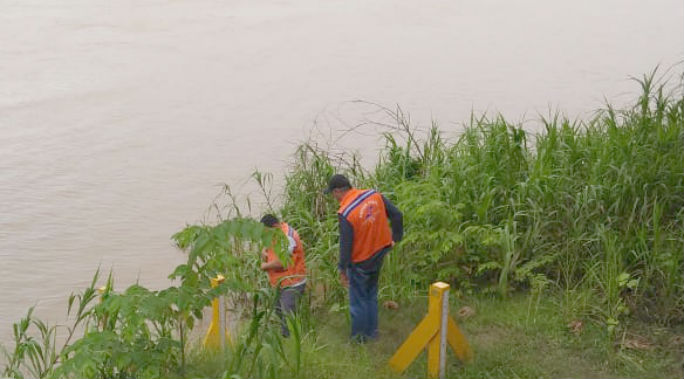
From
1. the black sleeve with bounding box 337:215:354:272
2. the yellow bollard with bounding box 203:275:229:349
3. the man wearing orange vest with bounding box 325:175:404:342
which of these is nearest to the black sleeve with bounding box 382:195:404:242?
the man wearing orange vest with bounding box 325:175:404:342

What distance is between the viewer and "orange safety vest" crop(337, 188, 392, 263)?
6.40 metres

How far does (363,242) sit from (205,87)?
1079 centimetres

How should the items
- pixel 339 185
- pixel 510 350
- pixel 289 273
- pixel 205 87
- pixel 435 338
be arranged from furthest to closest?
pixel 205 87 → pixel 289 273 → pixel 339 185 → pixel 510 350 → pixel 435 338

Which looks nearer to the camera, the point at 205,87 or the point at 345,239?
the point at 345,239

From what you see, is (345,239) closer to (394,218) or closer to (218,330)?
(394,218)

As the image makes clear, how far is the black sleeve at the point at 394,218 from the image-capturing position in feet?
21.7

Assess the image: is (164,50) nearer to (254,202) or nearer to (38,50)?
(38,50)

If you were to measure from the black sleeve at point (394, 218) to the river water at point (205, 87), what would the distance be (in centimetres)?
411

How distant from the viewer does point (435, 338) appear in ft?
18.9

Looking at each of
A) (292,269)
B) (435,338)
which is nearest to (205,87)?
(292,269)

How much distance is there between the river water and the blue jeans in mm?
3954

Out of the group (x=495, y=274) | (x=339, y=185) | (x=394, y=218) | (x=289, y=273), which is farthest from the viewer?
(x=495, y=274)

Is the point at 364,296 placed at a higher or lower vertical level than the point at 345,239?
lower

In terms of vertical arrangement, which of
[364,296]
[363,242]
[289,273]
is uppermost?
[363,242]
